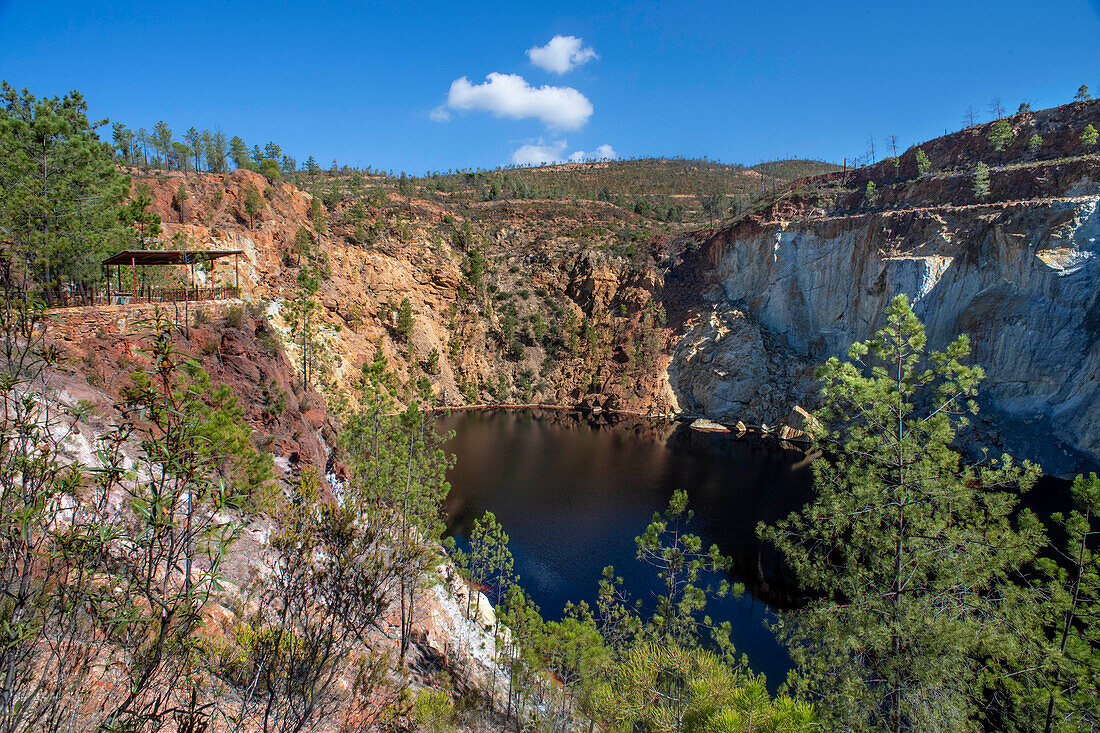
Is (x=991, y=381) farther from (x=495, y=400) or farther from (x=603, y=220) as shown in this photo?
(x=603, y=220)

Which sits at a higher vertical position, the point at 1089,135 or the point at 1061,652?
the point at 1089,135

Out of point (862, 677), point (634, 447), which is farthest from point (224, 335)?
point (634, 447)

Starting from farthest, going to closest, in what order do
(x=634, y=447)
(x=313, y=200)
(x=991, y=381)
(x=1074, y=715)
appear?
(x=313, y=200), (x=634, y=447), (x=991, y=381), (x=1074, y=715)

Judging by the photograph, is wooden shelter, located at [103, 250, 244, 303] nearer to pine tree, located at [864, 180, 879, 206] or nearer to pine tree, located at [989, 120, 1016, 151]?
pine tree, located at [864, 180, 879, 206]

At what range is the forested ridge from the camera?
152 inches

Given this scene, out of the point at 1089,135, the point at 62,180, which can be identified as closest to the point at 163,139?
the point at 62,180

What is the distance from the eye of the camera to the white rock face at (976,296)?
1308 inches

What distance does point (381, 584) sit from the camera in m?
10.9

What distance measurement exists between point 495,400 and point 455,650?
3868 centimetres

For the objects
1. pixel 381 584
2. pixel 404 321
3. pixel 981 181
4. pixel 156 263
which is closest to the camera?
pixel 381 584

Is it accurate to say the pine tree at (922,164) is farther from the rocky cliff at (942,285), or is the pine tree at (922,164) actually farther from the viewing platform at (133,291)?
the viewing platform at (133,291)

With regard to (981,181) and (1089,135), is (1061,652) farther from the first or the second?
(1089,135)

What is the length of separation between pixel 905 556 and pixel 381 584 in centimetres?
964

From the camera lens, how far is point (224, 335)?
61.9 feet
